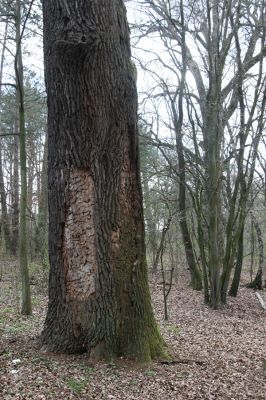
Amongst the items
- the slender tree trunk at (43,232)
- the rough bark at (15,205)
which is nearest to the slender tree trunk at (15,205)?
the rough bark at (15,205)

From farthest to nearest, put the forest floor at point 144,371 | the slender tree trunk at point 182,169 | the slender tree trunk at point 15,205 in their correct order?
1. the slender tree trunk at point 15,205
2. the slender tree trunk at point 182,169
3. the forest floor at point 144,371

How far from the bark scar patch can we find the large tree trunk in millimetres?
11

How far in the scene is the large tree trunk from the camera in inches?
190

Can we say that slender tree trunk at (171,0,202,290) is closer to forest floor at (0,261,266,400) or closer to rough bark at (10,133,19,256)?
forest floor at (0,261,266,400)

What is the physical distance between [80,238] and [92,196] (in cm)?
50

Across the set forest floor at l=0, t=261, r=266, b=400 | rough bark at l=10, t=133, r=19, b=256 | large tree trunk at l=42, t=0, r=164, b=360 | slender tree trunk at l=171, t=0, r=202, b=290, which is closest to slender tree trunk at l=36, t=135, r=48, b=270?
rough bark at l=10, t=133, r=19, b=256

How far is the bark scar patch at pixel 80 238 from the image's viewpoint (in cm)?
486

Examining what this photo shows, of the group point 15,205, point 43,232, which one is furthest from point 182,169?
point 15,205

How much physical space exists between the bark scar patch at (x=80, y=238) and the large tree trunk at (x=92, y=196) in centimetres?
1

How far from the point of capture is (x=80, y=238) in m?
4.88

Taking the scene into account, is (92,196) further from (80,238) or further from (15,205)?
(15,205)

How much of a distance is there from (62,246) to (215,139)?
685 centimetres

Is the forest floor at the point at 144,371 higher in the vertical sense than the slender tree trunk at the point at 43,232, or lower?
lower

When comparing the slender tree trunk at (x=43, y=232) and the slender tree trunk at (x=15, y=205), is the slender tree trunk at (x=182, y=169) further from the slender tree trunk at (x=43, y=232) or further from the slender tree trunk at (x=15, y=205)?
the slender tree trunk at (x=15, y=205)
